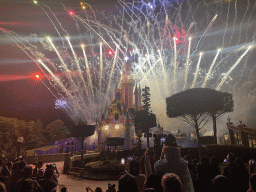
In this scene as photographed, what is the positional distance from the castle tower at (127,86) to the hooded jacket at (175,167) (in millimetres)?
68125

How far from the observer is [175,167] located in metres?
3.66

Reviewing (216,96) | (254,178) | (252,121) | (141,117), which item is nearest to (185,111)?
(216,96)

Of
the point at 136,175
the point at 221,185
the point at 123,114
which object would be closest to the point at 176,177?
the point at 221,185

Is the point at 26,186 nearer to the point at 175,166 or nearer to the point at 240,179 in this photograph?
the point at 175,166

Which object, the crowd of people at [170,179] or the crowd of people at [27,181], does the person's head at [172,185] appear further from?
the crowd of people at [27,181]

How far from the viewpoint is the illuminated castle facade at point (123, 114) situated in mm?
54656

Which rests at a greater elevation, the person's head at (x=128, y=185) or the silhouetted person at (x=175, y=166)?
the silhouetted person at (x=175, y=166)

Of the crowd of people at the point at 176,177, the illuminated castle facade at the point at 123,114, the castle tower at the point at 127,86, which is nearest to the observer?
the crowd of people at the point at 176,177

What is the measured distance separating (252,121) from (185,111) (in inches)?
1412

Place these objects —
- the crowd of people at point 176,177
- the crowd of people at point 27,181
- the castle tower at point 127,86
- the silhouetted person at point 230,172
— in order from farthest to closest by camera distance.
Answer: the castle tower at point 127,86 < the silhouetted person at point 230,172 < the crowd of people at point 27,181 < the crowd of people at point 176,177

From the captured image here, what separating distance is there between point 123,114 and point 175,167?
2357 inches

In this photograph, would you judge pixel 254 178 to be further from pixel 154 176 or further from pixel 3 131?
pixel 3 131

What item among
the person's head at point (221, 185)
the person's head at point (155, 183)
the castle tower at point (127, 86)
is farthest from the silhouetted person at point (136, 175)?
the castle tower at point (127, 86)

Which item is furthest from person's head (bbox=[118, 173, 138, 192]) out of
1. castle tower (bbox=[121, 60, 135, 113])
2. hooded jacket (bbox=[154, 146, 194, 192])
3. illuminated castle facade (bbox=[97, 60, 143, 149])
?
castle tower (bbox=[121, 60, 135, 113])
